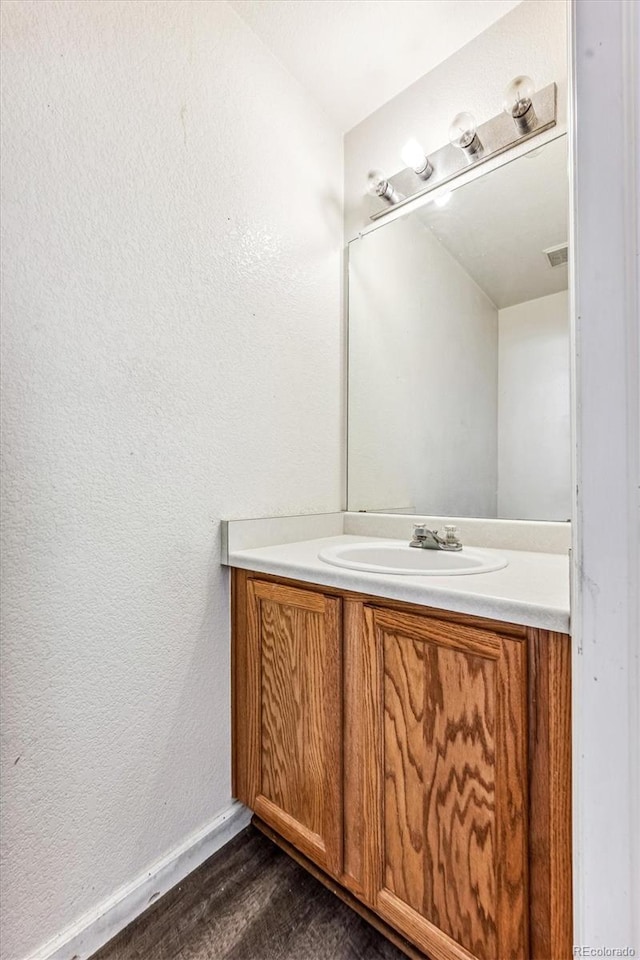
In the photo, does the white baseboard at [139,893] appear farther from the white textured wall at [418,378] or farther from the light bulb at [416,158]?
the light bulb at [416,158]

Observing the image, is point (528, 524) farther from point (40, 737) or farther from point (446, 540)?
point (40, 737)

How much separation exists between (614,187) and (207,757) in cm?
144

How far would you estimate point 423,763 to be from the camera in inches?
32.2

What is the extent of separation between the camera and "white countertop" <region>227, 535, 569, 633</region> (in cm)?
69

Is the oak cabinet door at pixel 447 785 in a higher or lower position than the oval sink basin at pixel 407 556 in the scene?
lower

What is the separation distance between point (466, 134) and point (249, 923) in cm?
220

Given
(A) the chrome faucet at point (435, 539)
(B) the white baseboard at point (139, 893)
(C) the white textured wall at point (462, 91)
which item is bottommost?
(B) the white baseboard at point (139, 893)

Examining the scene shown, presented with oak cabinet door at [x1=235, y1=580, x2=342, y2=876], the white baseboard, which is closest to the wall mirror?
oak cabinet door at [x1=235, y1=580, x2=342, y2=876]

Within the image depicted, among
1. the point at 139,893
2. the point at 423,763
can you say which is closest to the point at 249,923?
the point at 139,893

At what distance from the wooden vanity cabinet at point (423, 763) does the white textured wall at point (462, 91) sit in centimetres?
145

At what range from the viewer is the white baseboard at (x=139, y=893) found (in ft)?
A: 2.87

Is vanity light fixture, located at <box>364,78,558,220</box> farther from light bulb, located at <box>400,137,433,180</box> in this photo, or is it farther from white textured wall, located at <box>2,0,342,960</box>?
white textured wall, located at <box>2,0,342,960</box>

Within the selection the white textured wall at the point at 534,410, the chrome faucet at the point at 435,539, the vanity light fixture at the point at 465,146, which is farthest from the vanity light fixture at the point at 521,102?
the chrome faucet at the point at 435,539

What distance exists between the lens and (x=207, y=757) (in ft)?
3.82
